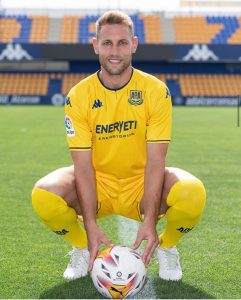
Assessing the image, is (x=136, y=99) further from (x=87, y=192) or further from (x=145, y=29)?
(x=145, y=29)

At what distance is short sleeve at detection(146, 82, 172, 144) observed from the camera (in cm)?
402

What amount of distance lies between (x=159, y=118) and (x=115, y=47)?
60 centimetres

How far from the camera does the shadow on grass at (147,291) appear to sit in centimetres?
359

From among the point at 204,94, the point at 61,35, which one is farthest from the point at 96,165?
the point at 61,35

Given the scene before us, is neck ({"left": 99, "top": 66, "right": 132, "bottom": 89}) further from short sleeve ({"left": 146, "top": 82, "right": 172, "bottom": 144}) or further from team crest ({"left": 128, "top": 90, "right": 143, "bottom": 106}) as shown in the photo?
short sleeve ({"left": 146, "top": 82, "right": 172, "bottom": 144})

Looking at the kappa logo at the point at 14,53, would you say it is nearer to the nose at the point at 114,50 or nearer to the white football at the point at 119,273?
the nose at the point at 114,50

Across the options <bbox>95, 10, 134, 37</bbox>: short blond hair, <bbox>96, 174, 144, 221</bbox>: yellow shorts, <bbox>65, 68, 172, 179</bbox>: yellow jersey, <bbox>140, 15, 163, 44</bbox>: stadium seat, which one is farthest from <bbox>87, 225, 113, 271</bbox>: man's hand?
<bbox>140, 15, 163, 44</bbox>: stadium seat

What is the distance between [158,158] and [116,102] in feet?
1.72

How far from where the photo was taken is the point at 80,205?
13.0 feet

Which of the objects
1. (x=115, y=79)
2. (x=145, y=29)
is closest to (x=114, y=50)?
(x=115, y=79)

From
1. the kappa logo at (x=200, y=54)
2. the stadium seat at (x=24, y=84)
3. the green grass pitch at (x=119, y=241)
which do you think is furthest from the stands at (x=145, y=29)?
the green grass pitch at (x=119, y=241)

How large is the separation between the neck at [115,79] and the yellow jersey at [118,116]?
0.09 ft

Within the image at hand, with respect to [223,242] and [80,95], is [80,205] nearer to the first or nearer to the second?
[80,95]

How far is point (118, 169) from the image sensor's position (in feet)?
14.0
